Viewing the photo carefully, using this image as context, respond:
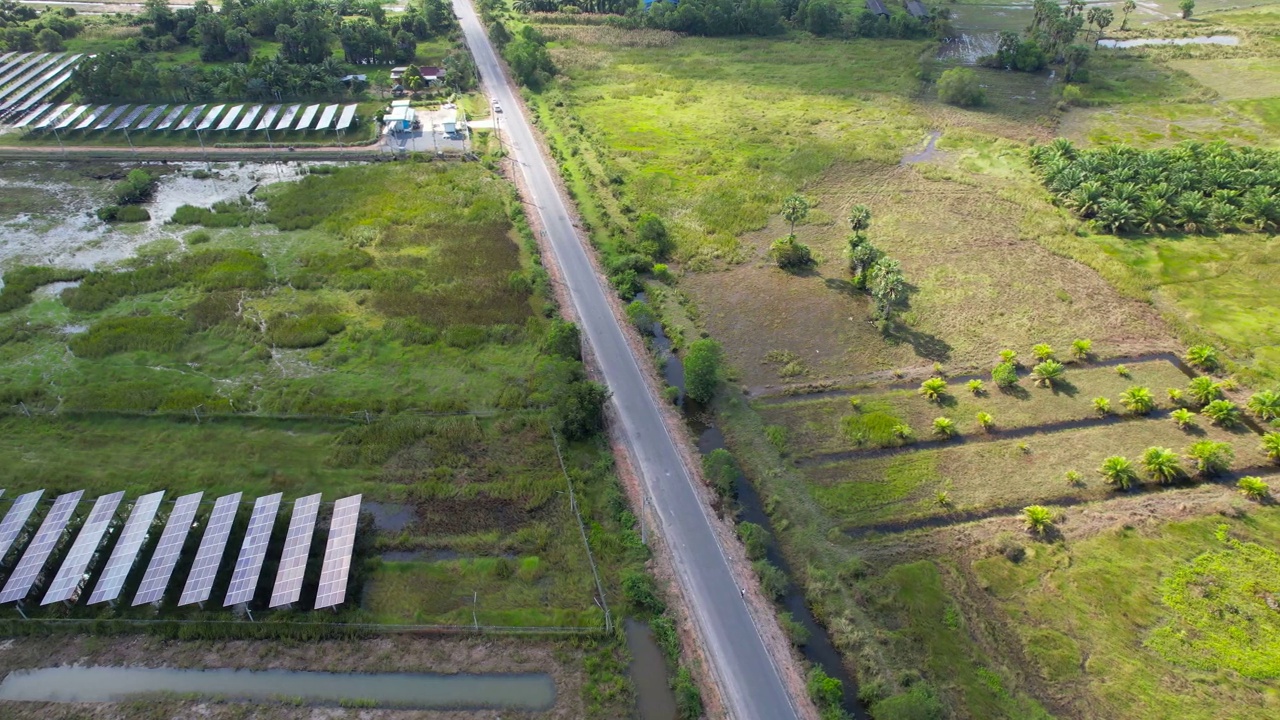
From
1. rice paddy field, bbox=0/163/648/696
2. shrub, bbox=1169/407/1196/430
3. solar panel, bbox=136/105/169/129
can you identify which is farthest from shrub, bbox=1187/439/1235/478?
solar panel, bbox=136/105/169/129

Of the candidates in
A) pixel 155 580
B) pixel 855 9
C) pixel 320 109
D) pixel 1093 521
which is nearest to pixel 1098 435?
pixel 1093 521

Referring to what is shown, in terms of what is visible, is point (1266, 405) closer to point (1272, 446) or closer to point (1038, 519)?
point (1272, 446)

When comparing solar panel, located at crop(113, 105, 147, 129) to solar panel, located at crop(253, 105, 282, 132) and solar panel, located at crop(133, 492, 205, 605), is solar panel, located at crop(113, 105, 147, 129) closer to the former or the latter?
solar panel, located at crop(253, 105, 282, 132)

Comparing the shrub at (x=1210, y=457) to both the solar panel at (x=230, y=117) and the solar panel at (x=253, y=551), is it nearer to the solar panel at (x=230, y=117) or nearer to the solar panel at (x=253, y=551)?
the solar panel at (x=253, y=551)

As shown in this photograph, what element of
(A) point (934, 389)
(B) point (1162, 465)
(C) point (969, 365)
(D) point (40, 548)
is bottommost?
(D) point (40, 548)

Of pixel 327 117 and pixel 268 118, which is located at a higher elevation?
pixel 327 117

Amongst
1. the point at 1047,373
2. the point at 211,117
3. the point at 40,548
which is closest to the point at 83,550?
the point at 40,548

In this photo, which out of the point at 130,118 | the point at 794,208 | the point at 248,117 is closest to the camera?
the point at 794,208
